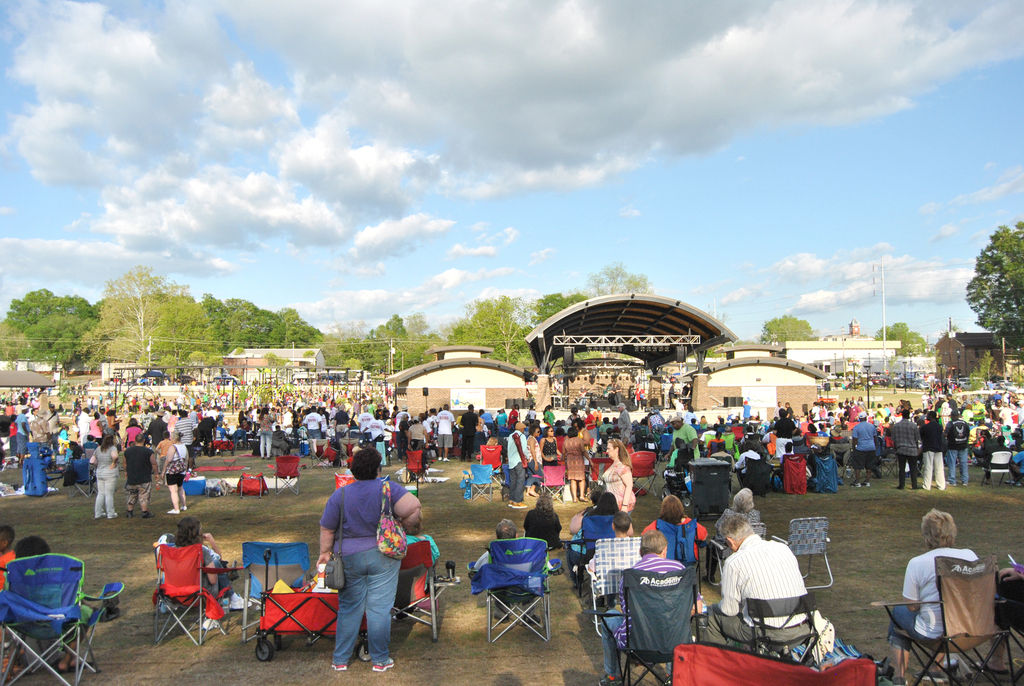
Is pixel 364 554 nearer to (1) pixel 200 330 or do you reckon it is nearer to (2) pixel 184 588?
(2) pixel 184 588

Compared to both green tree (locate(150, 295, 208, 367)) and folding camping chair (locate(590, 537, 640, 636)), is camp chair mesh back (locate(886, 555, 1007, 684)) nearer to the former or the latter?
folding camping chair (locate(590, 537, 640, 636))

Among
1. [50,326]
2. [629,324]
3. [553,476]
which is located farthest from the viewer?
[50,326]

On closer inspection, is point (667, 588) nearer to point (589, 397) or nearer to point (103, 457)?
point (103, 457)

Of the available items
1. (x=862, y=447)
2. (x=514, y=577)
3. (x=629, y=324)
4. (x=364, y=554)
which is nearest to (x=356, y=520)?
(x=364, y=554)

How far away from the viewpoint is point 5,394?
1778 inches

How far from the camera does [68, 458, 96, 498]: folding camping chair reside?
12.6m

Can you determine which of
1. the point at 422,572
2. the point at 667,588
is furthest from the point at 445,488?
the point at 667,588

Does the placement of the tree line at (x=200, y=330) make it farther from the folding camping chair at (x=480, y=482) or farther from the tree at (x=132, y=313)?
the folding camping chair at (x=480, y=482)

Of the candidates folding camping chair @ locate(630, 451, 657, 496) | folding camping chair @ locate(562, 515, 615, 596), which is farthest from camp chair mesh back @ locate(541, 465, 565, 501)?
folding camping chair @ locate(562, 515, 615, 596)

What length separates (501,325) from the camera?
222 feet

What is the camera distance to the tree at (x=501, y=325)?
67.7 metres

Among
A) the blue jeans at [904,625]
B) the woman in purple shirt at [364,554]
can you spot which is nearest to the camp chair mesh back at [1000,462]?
the blue jeans at [904,625]

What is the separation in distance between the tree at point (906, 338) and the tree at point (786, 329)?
12078mm

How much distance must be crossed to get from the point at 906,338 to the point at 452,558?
140m
